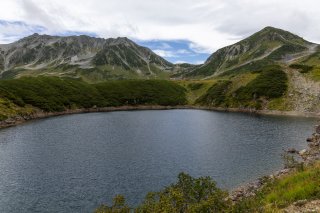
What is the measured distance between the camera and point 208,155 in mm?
79938

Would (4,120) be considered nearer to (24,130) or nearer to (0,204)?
(24,130)

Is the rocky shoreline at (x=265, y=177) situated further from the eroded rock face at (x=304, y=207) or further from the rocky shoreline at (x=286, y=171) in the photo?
the eroded rock face at (x=304, y=207)

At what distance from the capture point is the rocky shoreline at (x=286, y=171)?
49.0 meters

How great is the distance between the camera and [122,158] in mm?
78688

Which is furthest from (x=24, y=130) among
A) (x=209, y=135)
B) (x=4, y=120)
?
(x=209, y=135)

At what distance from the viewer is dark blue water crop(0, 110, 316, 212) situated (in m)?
54.5

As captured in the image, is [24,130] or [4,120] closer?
[24,130]

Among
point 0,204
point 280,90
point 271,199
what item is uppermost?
point 280,90

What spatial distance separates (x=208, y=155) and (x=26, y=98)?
452ft

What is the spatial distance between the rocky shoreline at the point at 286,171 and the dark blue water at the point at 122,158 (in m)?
3.51

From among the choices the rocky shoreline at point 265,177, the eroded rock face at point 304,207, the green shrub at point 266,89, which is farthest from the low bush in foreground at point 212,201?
the green shrub at point 266,89

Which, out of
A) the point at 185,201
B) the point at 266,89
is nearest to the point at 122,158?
the point at 185,201

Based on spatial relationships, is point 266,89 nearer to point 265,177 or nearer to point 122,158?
point 122,158

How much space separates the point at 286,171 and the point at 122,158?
129ft
